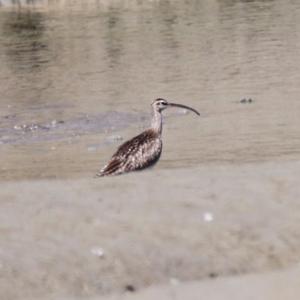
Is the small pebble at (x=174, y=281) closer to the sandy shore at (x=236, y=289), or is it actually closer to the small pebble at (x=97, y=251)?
the sandy shore at (x=236, y=289)

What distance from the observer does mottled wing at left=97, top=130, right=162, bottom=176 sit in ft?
45.1

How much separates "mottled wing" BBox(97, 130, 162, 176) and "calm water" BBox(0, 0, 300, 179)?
1271 mm

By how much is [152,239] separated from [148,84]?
1504cm

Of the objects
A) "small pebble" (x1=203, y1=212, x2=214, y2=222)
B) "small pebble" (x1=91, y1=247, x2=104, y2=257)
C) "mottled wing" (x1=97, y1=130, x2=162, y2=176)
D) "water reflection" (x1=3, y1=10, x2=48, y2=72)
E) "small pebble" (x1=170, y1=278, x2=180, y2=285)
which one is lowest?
"water reflection" (x1=3, y1=10, x2=48, y2=72)

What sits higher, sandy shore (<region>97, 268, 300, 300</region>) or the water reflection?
sandy shore (<region>97, 268, 300, 300</region>)

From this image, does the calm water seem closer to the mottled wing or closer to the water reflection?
the water reflection

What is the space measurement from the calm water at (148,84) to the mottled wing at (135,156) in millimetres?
1271

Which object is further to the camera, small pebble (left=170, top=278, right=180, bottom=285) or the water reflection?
the water reflection

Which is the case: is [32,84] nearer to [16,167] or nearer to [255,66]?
[255,66]

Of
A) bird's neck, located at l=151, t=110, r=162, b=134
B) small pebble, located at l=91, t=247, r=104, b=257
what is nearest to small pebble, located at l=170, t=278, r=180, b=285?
small pebble, located at l=91, t=247, r=104, b=257

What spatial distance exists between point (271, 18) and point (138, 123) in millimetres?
16932

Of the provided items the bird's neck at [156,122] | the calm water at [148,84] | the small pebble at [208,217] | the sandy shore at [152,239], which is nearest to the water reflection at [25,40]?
the calm water at [148,84]

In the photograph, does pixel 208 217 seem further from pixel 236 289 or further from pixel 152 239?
pixel 236 289

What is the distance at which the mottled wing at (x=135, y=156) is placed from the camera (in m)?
13.8
